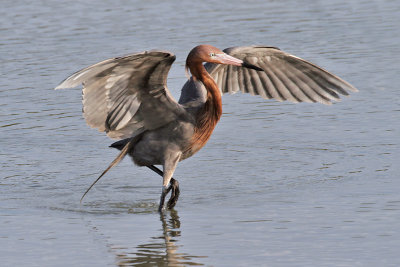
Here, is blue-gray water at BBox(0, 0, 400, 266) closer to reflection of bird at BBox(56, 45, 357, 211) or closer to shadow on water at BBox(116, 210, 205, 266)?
shadow on water at BBox(116, 210, 205, 266)

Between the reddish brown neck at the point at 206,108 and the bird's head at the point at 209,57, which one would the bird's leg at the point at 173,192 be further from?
the bird's head at the point at 209,57

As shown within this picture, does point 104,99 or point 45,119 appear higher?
point 104,99

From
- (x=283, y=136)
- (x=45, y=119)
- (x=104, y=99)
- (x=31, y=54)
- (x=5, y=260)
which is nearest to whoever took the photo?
(x=5, y=260)

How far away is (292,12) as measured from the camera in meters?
15.8

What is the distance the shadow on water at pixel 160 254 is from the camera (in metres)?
6.46

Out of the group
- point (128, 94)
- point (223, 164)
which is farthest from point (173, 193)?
point (223, 164)

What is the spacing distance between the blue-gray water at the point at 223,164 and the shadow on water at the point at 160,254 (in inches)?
0.7

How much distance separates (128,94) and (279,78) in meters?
1.83

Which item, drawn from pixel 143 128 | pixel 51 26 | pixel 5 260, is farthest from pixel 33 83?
pixel 5 260

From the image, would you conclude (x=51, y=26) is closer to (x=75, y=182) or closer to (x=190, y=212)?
(x=75, y=182)

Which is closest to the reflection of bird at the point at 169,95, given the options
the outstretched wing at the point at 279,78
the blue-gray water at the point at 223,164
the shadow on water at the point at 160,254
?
the outstretched wing at the point at 279,78

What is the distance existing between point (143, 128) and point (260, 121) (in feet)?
8.49

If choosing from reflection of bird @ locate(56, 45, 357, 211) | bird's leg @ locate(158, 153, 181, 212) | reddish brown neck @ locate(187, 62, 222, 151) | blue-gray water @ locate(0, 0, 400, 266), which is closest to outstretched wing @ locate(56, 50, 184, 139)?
reflection of bird @ locate(56, 45, 357, 211)

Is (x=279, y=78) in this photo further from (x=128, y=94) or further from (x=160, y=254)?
(x=160, y=254)
